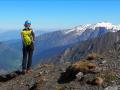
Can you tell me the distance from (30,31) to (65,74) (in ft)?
15.3

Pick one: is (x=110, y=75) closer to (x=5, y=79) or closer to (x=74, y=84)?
(x=74, y=84)

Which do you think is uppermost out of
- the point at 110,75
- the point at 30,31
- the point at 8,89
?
the point at 30,31

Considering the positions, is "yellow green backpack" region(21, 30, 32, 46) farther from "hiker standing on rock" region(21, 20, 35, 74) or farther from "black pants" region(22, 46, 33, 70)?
"black pants" region(22, 46, 33, 70)

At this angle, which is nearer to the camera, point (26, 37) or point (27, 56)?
point (26, 37)

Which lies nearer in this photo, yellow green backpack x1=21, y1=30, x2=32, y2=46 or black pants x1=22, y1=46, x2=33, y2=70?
yellow green backpack x1=21, y1=30, x2=32, y2=46

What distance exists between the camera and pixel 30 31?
2466cm

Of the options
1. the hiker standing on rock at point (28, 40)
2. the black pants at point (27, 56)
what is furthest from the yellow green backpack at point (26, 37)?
the black pants at point (27, 56)

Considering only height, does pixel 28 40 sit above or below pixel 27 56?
above

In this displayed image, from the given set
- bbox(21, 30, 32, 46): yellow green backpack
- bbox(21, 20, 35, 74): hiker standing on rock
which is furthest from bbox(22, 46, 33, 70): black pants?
bbox(21, 30, 32, 46): yellow green backpack

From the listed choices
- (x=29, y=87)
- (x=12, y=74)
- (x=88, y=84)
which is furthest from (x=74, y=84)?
(x=12, y=74)

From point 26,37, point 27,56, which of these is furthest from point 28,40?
point 27,56

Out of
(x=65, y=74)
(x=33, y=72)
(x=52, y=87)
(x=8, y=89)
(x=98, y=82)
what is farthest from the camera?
(x=33, y=72)

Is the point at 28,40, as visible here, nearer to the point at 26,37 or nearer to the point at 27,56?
the point at 26,37

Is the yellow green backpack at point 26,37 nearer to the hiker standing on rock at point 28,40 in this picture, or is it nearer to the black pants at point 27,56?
the hiker standing on rock at point 28,40
